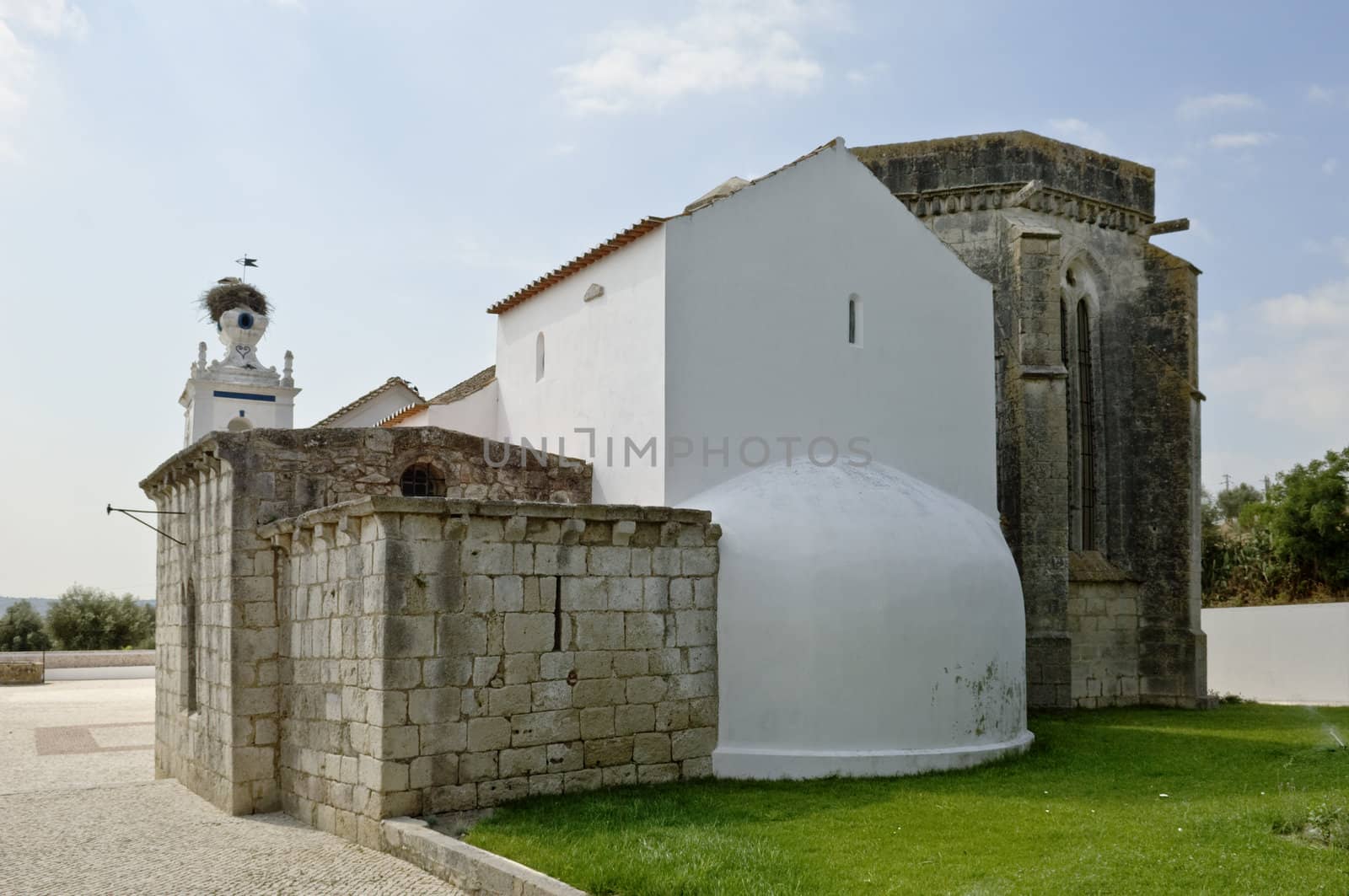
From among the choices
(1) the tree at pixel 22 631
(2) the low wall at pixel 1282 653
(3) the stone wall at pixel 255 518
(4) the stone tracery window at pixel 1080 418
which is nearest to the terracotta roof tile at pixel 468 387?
(3) the stone wall at pixel 255 518

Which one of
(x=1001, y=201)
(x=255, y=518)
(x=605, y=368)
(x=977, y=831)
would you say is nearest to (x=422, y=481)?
(x=255, y=518)

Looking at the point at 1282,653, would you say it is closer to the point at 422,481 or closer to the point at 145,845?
the point at 422,481

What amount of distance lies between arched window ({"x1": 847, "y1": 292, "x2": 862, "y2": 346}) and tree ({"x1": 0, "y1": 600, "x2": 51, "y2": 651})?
3361cm

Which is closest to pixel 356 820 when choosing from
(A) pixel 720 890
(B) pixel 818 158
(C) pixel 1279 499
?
(A) pixel 720 890

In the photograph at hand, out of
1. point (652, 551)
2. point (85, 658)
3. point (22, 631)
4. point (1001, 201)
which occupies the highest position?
point (1001, 201)

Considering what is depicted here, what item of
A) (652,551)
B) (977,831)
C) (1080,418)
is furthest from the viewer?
(1080,418)

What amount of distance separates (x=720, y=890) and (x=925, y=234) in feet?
32.1

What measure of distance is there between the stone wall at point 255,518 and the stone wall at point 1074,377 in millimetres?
8037

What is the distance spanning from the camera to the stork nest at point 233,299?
25047mm

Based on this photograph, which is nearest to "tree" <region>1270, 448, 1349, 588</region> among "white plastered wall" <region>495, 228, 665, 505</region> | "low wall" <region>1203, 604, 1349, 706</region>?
"low wall" <region>1203, 604, 1349, 706</region>

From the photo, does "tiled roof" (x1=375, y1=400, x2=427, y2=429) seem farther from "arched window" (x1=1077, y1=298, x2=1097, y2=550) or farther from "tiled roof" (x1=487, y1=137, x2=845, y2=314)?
"arched window" (x1=1077, y1=298, x2=1097, y2=550)

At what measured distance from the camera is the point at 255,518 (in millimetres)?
11750

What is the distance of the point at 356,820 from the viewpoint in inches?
373

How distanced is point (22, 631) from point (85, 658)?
6919 mm
